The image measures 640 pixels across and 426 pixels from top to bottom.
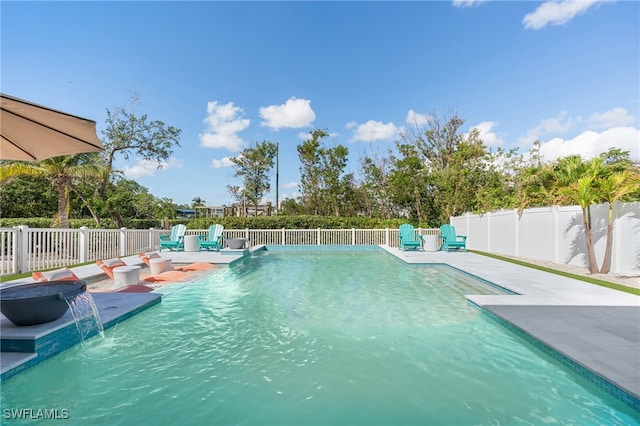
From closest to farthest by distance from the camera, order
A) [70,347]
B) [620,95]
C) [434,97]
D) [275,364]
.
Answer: [275,364], [70,347], [620,95], [434,97]

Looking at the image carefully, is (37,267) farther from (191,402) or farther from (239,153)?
(239,153)

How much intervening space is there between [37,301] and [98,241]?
7426 mm

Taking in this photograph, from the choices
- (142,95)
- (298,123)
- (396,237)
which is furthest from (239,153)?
(396,237)

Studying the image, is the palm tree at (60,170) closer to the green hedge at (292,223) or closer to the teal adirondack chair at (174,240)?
the teal adirondack chair at (174,240)

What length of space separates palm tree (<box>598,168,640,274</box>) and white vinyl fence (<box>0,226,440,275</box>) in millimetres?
8173

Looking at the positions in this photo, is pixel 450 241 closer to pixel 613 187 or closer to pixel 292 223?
pixel 613 187

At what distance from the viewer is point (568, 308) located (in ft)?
13.1

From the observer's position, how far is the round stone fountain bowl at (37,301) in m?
2.85

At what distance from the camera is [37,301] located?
2910 millimetres

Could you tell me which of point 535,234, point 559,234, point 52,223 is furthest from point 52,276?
point 52,223

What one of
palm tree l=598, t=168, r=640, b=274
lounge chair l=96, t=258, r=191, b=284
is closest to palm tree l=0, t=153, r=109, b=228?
lounge chair l=96, t=258, r=191, b=284

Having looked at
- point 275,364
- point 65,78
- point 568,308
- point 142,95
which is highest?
point 142,95

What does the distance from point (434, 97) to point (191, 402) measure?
779 inches

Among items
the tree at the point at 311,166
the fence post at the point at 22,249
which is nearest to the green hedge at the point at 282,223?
the tree at the point at 311,166
